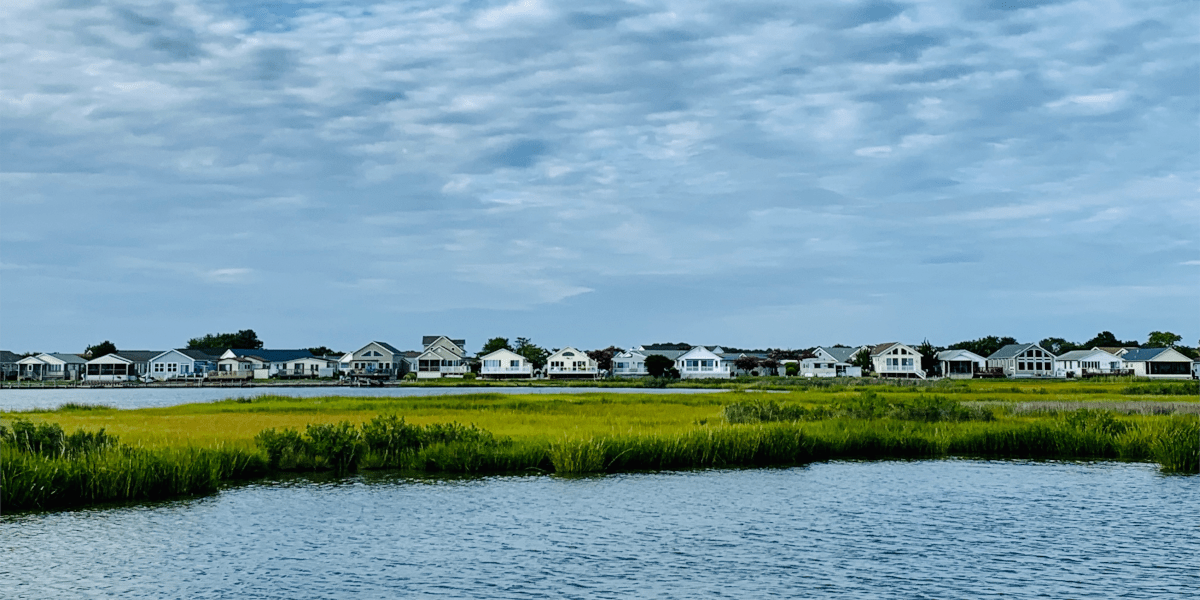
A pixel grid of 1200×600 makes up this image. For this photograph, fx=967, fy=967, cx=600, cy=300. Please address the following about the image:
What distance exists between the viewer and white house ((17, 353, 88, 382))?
155m

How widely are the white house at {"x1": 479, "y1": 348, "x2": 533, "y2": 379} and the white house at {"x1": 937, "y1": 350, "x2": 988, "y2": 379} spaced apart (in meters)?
62.9

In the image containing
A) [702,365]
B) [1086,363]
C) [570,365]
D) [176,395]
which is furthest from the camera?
[570,365]

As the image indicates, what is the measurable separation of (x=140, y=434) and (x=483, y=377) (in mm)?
112705

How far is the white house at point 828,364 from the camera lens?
5940 inches

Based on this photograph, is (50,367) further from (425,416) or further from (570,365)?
(425,416)

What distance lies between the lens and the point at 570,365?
153 meters

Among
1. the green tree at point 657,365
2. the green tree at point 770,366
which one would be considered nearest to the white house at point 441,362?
the green tree at point 657,365

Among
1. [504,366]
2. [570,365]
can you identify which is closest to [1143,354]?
[570,365]

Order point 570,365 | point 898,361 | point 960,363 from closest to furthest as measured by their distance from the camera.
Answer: point 898,361
point 960,363
point 570,365

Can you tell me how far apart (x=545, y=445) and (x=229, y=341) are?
173613 millimetres

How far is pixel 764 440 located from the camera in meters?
34.1

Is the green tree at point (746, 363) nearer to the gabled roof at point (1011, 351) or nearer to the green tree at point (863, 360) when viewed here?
the green tree at point (863, 360)

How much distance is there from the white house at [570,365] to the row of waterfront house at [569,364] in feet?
0.52

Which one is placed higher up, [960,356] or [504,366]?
[960,356]
